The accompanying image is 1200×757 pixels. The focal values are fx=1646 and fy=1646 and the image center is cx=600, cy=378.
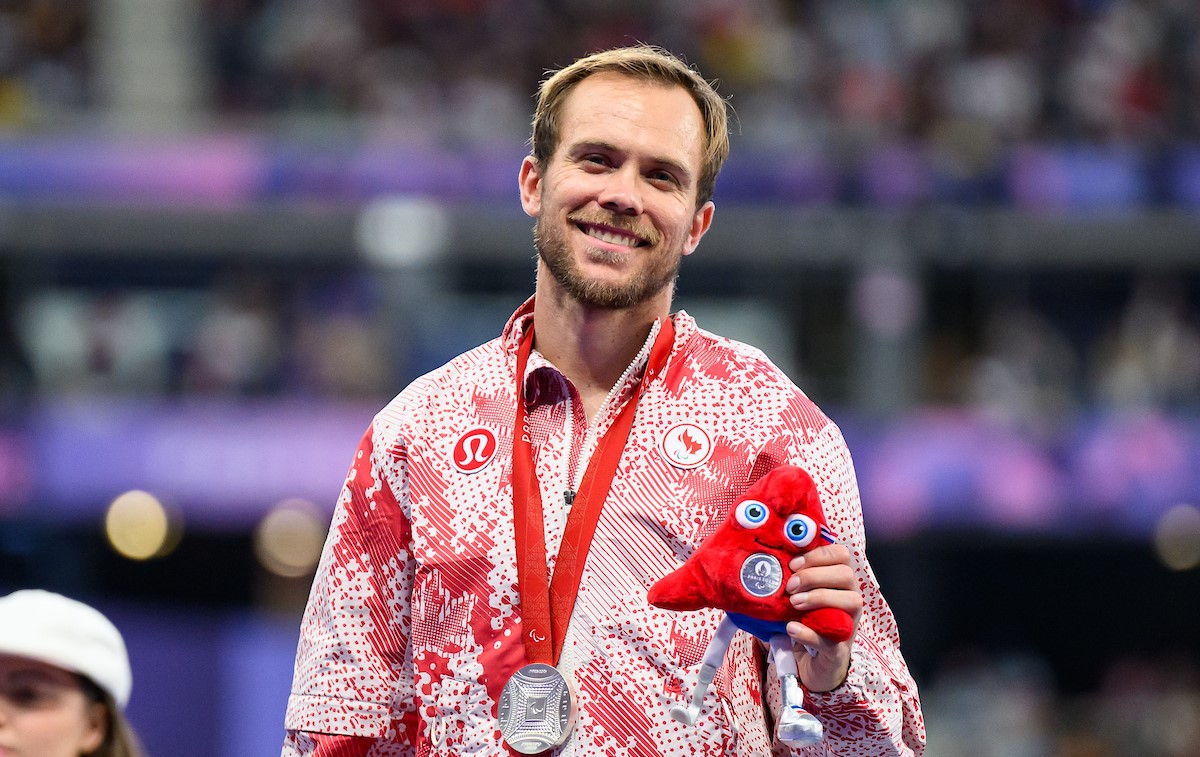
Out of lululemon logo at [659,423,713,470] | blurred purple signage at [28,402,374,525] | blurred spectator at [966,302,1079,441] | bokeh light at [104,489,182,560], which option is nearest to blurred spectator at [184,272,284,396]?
blurred purple signage at [28,402,374,525]

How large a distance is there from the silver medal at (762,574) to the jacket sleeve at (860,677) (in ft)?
0.72

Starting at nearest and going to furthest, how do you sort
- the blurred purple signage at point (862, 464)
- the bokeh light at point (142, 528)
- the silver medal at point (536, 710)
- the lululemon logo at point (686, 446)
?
the silver medal at point (536, 710) < the lululemon logo at point (686, 446) < the blurred purple signage at point (862, 464) < the bokeh light at point (142, 528)

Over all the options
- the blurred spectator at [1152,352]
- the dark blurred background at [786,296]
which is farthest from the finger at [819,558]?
the blurred spectator at [1152,352]

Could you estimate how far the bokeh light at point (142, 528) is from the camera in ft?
41.9

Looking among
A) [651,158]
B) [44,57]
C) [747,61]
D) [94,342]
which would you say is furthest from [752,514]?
[44,57]

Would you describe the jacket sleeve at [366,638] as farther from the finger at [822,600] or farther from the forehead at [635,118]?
the finger at [822,600]

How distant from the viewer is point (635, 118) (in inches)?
101

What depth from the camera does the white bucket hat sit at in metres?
2.88

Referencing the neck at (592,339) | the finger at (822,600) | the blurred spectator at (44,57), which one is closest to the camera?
the finger at (822,600)

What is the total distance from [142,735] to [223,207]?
15.6 feet

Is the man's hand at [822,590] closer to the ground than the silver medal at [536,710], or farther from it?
farther from it

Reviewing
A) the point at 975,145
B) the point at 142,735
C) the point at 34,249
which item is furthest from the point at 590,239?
the point at 34,249

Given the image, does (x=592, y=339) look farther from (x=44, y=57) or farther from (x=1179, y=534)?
(x=44, y=57)

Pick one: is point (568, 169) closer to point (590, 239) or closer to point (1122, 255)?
point (590, 239)
